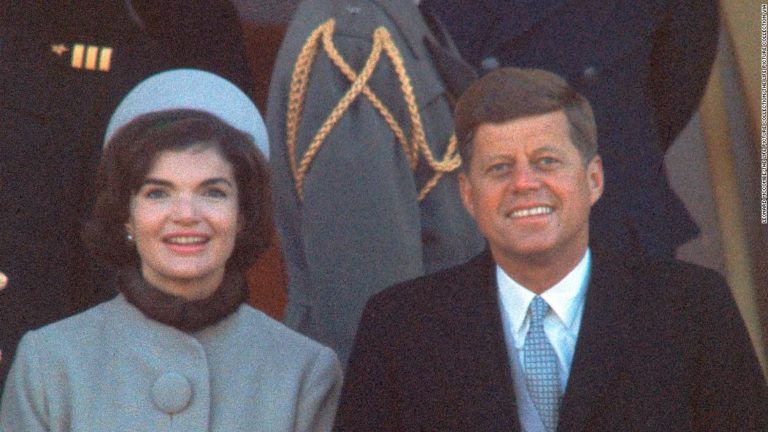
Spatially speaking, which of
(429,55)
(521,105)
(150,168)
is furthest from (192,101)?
(521,105)

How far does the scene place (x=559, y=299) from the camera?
3.33 m

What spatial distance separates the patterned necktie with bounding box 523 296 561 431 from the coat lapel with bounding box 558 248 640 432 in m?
0.05

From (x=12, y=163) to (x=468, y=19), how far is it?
1104 millimetres

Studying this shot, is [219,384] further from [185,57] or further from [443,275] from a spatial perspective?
[185,57]

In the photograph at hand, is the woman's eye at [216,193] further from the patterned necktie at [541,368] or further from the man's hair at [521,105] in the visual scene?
the patterned necktie at [541,368]

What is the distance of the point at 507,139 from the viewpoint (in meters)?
3.32

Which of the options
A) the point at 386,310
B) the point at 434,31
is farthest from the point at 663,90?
the point at 386,310

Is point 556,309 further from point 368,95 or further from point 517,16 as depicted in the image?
point 517,16

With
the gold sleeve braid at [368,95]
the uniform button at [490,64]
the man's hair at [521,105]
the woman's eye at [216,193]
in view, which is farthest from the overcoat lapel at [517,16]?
the woman's eye at [216,193]

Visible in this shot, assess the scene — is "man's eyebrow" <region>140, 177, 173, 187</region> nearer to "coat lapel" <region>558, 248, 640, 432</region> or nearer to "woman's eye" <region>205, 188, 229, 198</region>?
"woman's eye" <region>205, 188, 229, 198</region>

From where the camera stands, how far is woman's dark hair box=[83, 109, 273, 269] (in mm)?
3502

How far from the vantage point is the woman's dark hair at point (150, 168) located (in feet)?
11.5

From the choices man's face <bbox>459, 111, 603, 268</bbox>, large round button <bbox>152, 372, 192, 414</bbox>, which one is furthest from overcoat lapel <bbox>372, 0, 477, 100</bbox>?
large round button <bbox>152, 372, 192, 414</bbox>

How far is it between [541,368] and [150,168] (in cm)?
87
